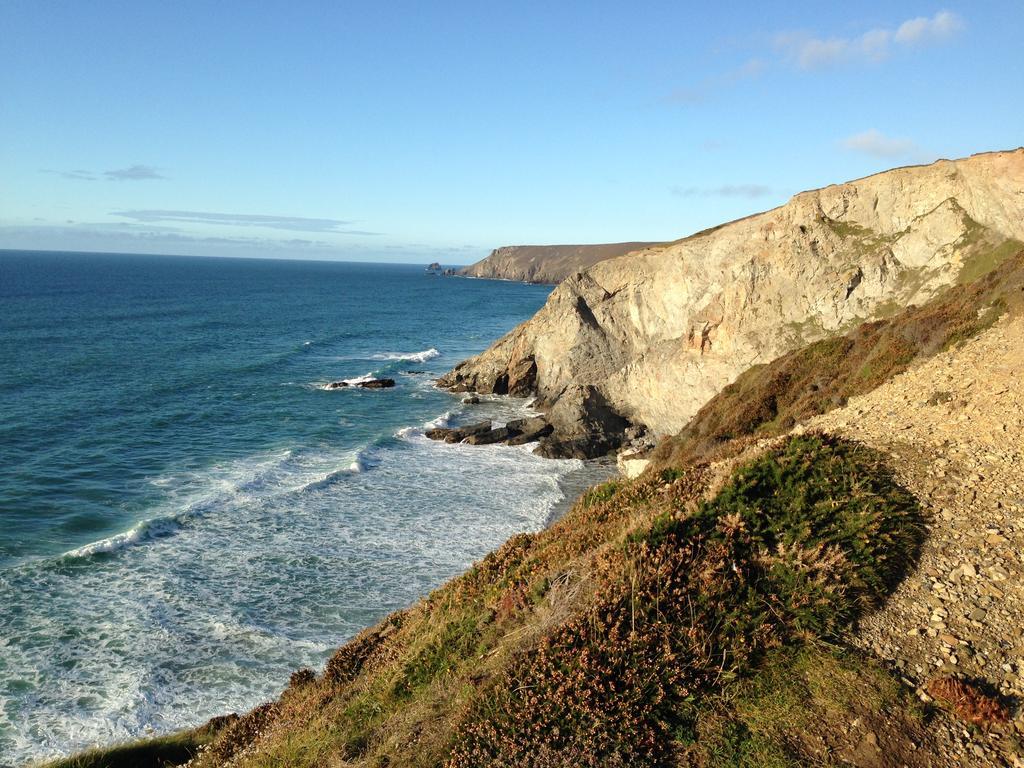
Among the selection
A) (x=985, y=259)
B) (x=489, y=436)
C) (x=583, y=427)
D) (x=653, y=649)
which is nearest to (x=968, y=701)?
(x=653, y=649)

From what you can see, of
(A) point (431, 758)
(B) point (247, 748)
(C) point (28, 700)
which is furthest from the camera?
(C) point (28, 700)

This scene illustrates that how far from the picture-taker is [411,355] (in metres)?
73.3

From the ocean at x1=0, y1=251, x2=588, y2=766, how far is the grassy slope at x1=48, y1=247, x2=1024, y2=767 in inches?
261

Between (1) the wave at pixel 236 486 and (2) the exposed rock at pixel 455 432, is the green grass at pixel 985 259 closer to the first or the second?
(2) the exposed rock at pixel 455 432

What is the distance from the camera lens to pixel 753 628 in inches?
296

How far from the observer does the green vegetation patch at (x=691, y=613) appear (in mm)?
6656

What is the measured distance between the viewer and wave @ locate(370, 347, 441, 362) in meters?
70.9

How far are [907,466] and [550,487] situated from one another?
24.2 metres

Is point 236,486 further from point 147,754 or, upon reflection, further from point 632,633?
point 632,633

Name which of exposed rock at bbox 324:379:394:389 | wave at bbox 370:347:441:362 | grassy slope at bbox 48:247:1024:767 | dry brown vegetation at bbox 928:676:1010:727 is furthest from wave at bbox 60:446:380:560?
wave at bbox 370:347:441:362

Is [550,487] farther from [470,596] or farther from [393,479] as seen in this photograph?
[470,596]

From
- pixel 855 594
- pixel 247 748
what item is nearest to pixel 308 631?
pixel 247 748

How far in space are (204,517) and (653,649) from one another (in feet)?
84.4

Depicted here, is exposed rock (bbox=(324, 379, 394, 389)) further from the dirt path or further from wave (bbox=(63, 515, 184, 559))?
the dirt path
